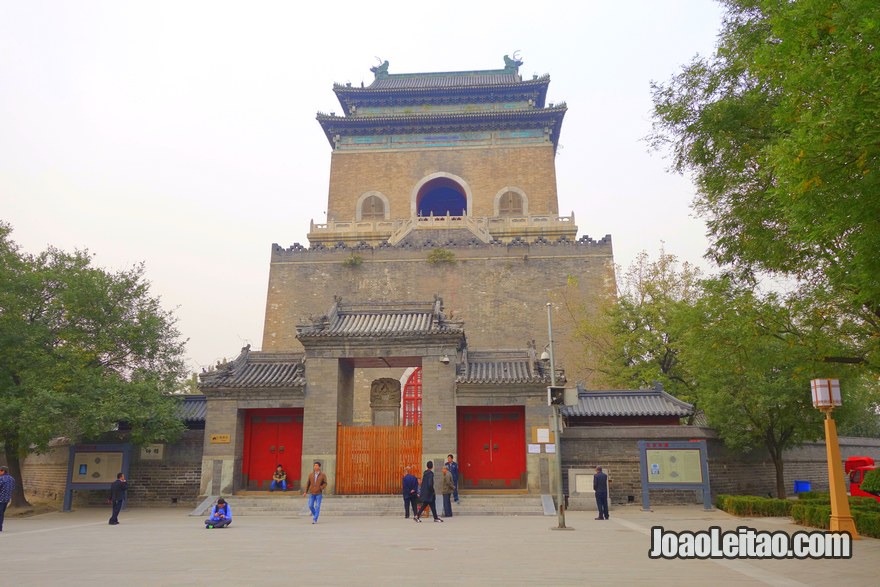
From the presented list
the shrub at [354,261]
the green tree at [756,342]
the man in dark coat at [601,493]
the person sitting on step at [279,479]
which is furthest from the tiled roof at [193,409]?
the green tree at [756,342]

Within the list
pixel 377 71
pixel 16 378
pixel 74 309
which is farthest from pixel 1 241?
pixel 377 71

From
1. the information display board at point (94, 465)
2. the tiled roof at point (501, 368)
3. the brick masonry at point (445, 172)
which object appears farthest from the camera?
the brick masonry at point (445, 172)

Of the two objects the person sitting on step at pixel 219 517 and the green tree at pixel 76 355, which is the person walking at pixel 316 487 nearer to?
the person sitting on step at pixel 219 517

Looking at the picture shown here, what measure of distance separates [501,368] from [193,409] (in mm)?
9370

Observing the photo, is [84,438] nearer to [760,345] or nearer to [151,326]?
[151,326]

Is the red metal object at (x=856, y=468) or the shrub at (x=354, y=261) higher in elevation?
the shrub at (x=354, y=261)

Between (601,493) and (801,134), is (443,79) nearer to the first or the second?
(601,493)

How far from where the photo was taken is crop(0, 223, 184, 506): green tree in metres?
16.3

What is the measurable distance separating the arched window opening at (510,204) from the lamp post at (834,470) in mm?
28769

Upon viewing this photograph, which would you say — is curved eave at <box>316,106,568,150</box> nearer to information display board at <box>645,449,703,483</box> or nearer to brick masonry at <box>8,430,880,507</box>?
brick masonry at <box>8,430,880,507</box>

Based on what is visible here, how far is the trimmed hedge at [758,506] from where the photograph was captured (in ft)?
47.7

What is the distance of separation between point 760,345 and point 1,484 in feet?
48.2

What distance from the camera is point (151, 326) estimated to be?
18875 millimetres

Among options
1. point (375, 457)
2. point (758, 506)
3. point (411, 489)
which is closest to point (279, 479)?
point (375, 457)
